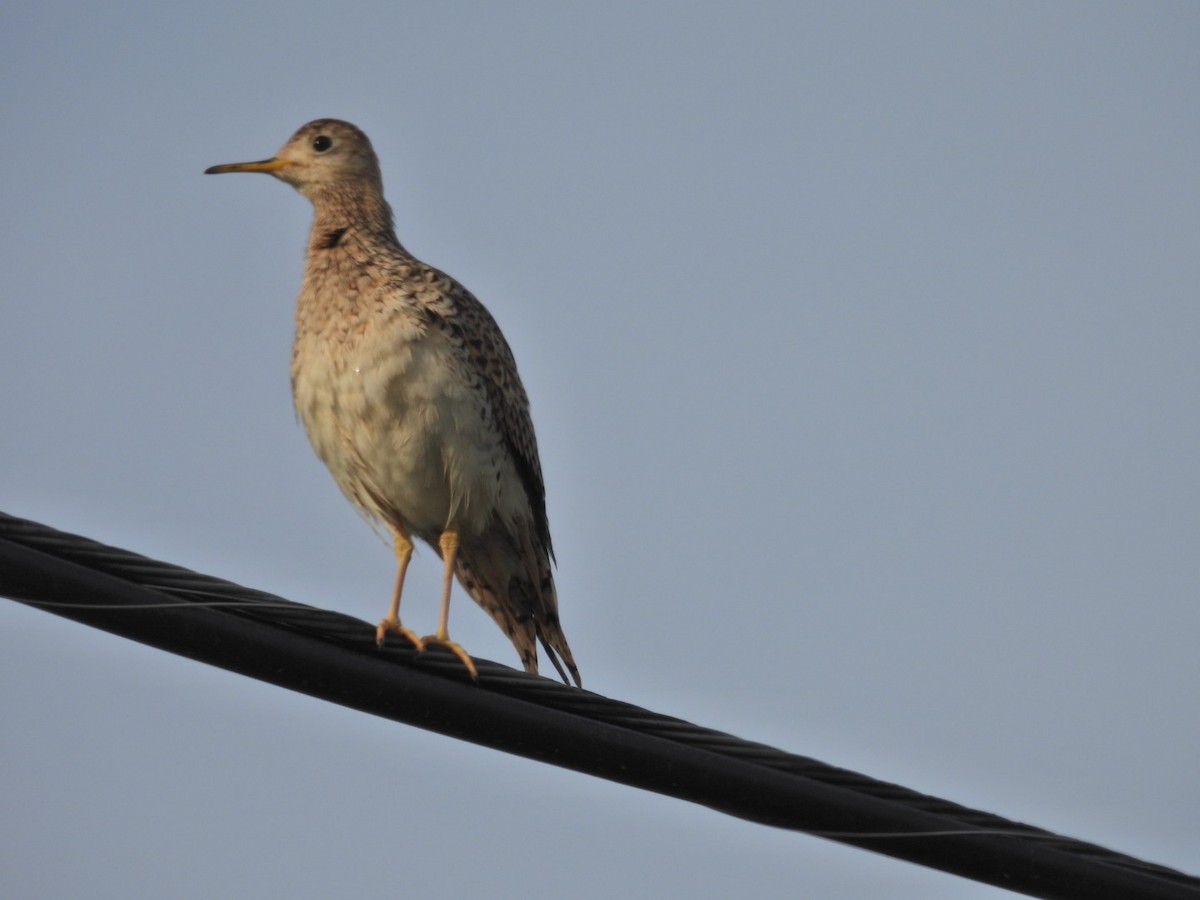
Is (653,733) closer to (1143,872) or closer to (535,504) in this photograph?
(1143,872)

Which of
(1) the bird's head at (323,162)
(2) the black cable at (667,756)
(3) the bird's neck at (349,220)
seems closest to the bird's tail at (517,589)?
(3) the bird's neck at (349,220)

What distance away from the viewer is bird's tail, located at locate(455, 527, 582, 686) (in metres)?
8.97

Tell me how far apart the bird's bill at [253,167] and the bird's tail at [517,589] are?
2580 millimetres

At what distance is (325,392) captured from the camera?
8227mm

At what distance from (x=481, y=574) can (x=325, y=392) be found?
1460 mm

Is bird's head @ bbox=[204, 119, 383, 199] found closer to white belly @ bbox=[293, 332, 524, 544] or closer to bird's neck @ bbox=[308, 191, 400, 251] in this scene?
bird's neck @ bbox=[308, 191, 400, 251]

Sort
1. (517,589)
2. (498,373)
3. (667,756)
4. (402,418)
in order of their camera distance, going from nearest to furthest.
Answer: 1. (667,756)
2. (402,418)
3. (498,373)
4. (517,589)

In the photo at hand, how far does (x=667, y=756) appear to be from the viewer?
5176mm

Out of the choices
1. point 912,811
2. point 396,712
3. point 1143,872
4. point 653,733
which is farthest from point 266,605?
point 1143,872

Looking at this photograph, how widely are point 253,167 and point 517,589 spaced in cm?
290

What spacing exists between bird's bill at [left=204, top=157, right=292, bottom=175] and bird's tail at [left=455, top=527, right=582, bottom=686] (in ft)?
8.46

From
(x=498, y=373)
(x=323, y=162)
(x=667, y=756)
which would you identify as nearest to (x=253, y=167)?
(x=323, y=162)

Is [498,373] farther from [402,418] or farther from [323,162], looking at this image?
[323,162]

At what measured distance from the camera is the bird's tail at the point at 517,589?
8.97 meters
